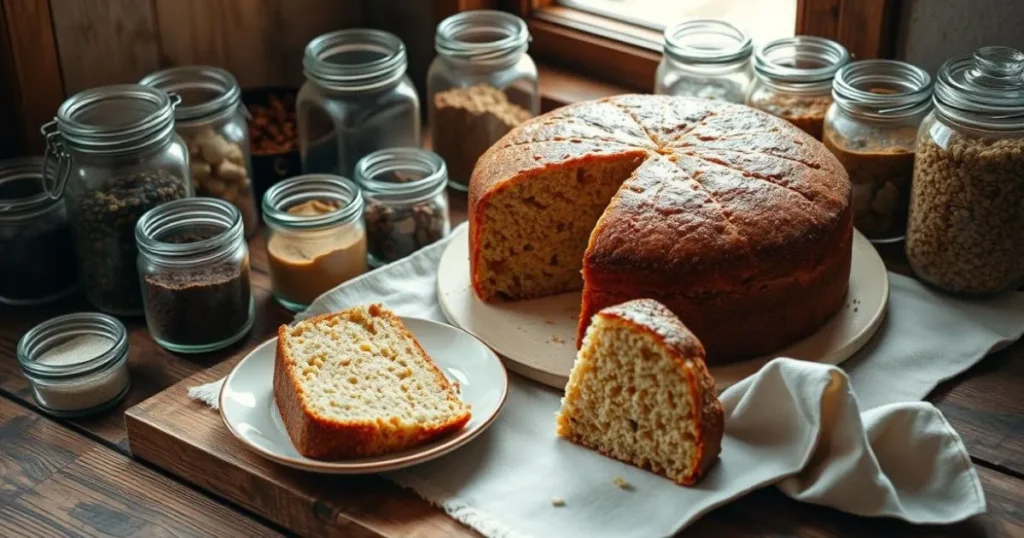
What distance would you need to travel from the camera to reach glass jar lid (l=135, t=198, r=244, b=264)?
2426 mm

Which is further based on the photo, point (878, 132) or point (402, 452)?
point (878, 132)

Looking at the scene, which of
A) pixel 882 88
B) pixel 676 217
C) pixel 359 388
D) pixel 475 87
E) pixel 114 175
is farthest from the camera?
pixel 475 87

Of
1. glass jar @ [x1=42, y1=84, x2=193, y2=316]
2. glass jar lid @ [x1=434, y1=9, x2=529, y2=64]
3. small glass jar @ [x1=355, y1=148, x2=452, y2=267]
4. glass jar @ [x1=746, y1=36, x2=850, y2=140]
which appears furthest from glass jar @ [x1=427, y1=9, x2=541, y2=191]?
glass jar @ [x1=42, y1=84, x2=193, y2=316]

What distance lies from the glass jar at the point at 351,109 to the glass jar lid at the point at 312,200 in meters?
0.29

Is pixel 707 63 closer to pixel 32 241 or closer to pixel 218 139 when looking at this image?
pixel 218 139

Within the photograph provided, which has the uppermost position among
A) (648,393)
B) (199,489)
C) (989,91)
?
(989,91)

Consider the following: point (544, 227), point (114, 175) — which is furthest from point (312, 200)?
point (544, 227)

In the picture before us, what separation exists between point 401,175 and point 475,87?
340mm

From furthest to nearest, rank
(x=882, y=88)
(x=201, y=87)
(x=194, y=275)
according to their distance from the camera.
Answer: (x=201, y=87)
(x=882, y=88)
(x=194, y=275)

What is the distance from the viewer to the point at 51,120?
286cm

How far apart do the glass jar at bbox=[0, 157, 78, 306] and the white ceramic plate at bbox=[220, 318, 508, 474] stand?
646mm

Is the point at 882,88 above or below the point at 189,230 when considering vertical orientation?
above

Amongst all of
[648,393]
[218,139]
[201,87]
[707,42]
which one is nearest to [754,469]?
[648,393]

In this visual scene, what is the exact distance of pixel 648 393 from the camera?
6.57 ft
